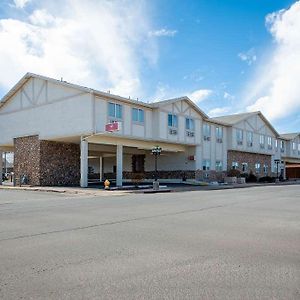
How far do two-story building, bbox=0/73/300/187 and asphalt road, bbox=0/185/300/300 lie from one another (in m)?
18.1

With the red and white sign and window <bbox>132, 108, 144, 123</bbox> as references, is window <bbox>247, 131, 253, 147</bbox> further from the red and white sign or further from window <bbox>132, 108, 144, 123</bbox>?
the red and white sign

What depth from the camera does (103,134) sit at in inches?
1126

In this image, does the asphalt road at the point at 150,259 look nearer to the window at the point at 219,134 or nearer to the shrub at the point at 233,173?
the shrub at the point at 233,173

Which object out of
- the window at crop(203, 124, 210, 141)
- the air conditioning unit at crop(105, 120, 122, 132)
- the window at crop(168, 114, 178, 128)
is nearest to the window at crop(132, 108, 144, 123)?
the window at crop(168, 114, 178, 128)

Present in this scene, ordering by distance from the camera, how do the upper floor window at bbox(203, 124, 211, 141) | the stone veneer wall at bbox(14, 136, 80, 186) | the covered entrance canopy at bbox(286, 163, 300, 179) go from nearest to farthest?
1. the stone veneer wall at bbox(14, 136, 80, 186)
2. the upper floor window at bbox(203, 124, 211, 141)
3. the covered entrance canopy at bbox(286, 163, 300, 179)

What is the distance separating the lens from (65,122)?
30.2 m

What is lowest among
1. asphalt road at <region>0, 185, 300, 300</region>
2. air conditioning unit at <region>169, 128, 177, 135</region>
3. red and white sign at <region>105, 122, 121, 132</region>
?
asphalt road at <region>0, 185, 300, 300</region>

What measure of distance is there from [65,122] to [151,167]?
16.0 m

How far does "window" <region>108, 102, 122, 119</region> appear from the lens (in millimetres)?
29531

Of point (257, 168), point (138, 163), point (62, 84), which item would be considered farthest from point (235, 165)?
point (62, 84)

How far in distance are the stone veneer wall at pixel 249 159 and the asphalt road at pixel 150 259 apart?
36.0 m

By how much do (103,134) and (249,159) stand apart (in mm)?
27720

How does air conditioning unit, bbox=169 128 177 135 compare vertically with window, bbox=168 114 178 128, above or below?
below

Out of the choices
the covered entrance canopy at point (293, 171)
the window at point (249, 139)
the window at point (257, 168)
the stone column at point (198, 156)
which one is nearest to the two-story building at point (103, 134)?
the stone column at point (198, 156)
